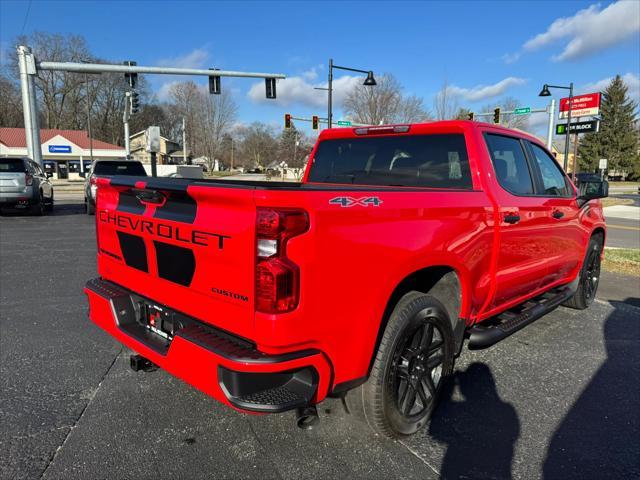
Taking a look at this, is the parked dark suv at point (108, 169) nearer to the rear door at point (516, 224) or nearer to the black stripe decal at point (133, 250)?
the black stripe decal at point (133, 250)

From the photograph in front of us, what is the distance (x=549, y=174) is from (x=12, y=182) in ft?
43.3

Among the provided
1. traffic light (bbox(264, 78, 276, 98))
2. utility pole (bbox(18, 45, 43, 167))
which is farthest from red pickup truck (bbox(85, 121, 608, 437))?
utility pole (bbox(18, 45, 43, 167))

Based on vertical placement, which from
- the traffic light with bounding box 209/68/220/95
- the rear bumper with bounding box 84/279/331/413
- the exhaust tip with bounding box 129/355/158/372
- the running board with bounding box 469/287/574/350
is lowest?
the exhaust tip with bounding box 129/355/158/372

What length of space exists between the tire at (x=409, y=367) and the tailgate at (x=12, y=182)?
13.0 m

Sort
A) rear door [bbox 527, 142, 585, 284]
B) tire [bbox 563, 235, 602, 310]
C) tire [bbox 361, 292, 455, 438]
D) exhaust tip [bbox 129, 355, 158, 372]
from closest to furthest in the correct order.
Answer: tire [bbox 361, 292, 455, 438] → exhaust tip [bbox 129, 355, 158, 372] → rear door [bbox 527, 142, 585, 284] → tire [bbox 563, 235, 602, 310]

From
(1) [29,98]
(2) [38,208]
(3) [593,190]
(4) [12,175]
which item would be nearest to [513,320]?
(3) [593,190]

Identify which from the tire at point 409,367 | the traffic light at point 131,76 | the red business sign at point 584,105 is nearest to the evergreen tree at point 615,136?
the red business sign at point 584,105

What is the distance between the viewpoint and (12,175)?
1217 cm

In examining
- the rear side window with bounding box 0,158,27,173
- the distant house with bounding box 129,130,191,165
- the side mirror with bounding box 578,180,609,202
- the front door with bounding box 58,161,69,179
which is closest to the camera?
the side mirror with bounding box 578,180,609,202

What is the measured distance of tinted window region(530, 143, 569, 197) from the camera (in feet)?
13.8

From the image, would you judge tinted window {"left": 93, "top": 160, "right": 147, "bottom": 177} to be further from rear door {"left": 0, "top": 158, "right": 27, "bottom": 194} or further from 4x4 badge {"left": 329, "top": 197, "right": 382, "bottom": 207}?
4x4 badge {"left": 329, "top": 197, "right": 382, "bottom": 207}

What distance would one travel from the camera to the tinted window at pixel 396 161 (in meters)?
3.52

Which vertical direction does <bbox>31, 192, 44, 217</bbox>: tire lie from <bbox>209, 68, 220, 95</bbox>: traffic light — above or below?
below

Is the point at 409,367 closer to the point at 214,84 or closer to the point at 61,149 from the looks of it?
the point at 214,84
